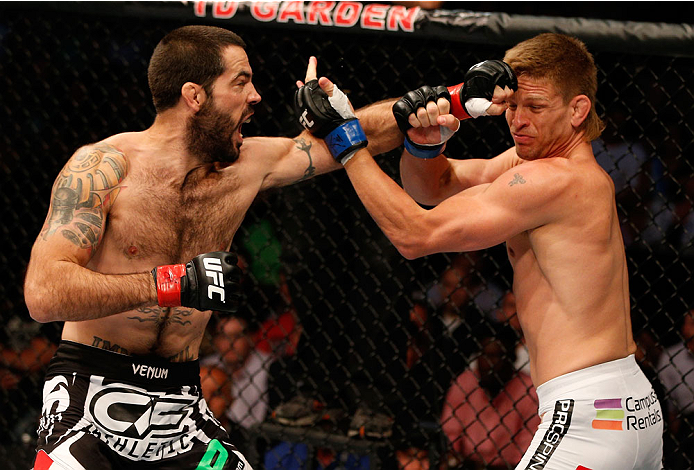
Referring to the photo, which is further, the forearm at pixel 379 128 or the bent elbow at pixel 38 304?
the forearm at pixel 379 128

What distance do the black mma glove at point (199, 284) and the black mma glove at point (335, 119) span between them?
427mm

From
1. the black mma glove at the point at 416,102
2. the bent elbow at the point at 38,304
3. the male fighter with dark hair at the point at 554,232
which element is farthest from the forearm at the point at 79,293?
the black mma glove at the point at 416,102

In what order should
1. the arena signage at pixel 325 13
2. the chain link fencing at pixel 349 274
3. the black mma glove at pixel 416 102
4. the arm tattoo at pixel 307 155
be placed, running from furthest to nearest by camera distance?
the chain link fencing at pixel 349 274
the arena signage at pixel 325 13
the arm tattoo at pixel 307 155
the black mma glove at pixel 416 102

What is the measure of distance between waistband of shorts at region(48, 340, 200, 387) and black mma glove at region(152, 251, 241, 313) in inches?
10.9

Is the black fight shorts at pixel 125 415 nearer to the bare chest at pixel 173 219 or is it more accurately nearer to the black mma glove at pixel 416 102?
the bare chest at pixel 173 219

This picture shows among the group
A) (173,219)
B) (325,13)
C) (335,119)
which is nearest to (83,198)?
(173,219)

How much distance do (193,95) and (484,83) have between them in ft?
2.31

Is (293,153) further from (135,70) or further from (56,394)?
(135,70)

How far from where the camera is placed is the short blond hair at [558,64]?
1718 mm

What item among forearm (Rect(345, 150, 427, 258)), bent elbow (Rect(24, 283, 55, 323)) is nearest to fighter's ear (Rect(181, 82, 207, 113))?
forearm (Rect(345, 150, 427, 258))

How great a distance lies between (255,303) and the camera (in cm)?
295

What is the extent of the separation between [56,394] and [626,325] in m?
1.36

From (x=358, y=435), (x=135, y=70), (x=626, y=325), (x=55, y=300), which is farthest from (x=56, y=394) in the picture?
(x=135, y=70)

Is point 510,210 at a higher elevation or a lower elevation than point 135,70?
lower
